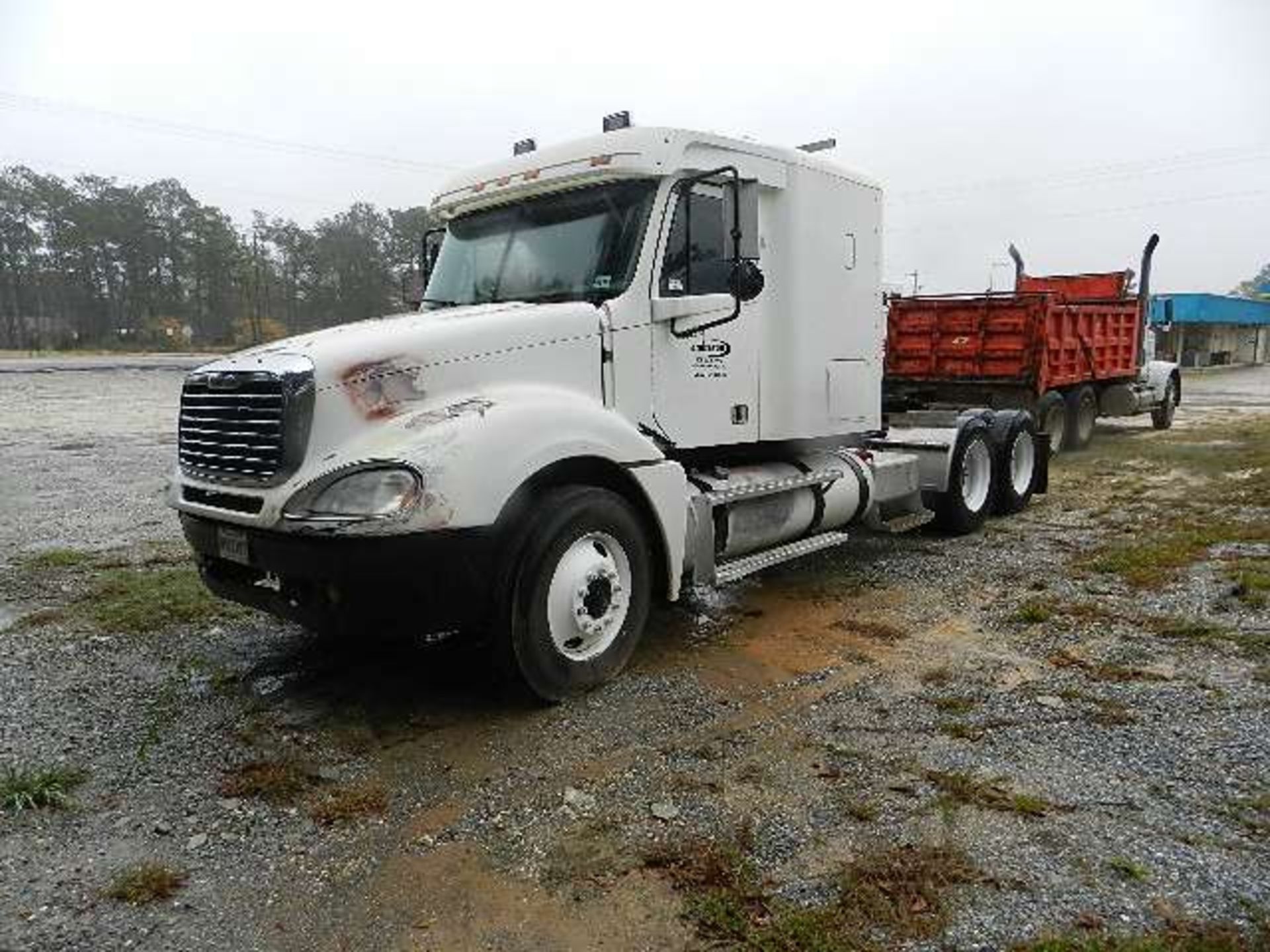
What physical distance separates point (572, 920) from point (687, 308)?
339 centimetres

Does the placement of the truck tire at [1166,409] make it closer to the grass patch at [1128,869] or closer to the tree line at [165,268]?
the grass patch at [1128,869]

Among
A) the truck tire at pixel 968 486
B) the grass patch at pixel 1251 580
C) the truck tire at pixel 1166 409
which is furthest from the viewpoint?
the truck tire at pixel 1166 409

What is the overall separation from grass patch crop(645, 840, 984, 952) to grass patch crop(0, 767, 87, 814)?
7.68ft

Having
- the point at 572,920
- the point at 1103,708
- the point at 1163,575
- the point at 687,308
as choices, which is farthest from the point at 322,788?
the point at 1163,575

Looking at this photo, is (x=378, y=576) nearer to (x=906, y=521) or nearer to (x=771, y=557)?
(x=771, y=557)

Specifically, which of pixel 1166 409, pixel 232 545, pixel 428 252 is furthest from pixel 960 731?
pixel 1166 409

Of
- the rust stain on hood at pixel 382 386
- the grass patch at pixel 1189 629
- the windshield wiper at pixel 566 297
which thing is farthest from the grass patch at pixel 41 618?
the grass patch at pixel 1189 629

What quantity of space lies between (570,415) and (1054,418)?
1216cm

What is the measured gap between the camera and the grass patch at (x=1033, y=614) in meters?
5.79

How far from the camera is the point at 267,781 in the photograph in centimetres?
374

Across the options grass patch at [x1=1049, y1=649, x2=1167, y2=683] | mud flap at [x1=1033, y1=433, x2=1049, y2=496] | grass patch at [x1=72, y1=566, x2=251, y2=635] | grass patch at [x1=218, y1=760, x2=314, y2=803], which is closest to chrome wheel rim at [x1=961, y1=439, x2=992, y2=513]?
mud flap at [x1=1033, y1=433, x2=1049, y2=496]

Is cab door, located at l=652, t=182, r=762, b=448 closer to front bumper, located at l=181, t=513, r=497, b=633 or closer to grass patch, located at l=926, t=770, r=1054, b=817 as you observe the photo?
front bumper, located at l=181, t=513, r=497, b=633

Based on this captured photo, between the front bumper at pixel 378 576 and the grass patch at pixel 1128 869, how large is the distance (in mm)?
2599

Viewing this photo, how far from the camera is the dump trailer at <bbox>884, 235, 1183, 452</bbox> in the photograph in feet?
44.1
